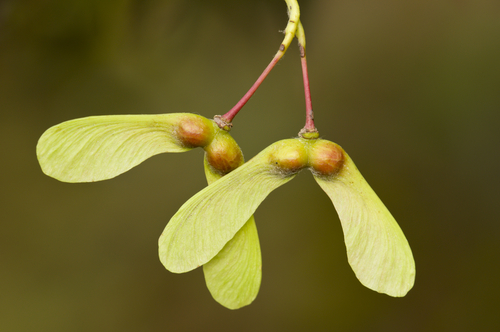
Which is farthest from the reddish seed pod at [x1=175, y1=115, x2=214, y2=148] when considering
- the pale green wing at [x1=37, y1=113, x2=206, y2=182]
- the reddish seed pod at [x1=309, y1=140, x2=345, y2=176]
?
the reddish seed pod at [x1=309, y1=140, x2=345, y2=176]

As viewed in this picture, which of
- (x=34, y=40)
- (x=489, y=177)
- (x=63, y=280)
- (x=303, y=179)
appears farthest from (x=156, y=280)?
(x=489, y=177)

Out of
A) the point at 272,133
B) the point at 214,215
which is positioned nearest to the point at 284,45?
the point at 214,215

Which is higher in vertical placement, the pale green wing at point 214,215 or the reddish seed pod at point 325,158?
the reddish seed pod at point 325,158

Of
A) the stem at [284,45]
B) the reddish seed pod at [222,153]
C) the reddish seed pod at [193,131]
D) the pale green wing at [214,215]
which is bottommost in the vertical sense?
the pale green wing at [214,215]

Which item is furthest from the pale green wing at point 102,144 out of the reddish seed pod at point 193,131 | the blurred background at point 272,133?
the blurred background at point 272,133

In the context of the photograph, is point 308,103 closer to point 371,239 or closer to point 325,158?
point 325,158

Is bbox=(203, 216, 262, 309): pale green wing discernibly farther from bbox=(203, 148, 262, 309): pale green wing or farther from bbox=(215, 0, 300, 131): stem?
bbox=(215, 0, 300, 131): stem

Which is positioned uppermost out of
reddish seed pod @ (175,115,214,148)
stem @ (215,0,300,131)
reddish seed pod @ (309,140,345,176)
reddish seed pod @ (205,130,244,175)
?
stem @ (215,0,300,131)

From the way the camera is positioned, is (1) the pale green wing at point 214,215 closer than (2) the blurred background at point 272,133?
Yes

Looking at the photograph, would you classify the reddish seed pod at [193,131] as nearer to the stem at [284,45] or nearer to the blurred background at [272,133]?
the stem at [284,45]
